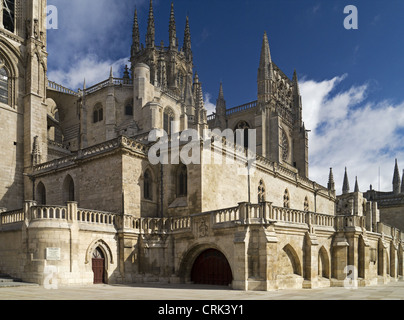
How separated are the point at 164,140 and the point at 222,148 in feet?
11.6

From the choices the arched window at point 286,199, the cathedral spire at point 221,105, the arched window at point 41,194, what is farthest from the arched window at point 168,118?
the arched window at point 41,194

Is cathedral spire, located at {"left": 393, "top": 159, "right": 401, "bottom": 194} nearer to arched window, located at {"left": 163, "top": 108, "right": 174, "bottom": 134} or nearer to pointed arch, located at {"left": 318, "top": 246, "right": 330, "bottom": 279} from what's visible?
arched window, located at {"left": 163, "top": 108, "right": 174, "bottom": 134}

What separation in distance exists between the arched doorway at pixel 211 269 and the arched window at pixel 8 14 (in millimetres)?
25397

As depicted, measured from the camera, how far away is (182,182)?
80.2 ft

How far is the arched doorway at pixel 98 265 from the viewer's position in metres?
20.2

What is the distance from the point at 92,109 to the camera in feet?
136

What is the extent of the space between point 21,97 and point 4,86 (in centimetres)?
144

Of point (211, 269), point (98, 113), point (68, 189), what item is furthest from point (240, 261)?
point (98, 113)

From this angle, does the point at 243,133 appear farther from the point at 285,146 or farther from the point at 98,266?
the point at 98,266

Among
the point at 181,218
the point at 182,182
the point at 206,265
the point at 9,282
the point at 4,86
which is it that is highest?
the point at 4,86
